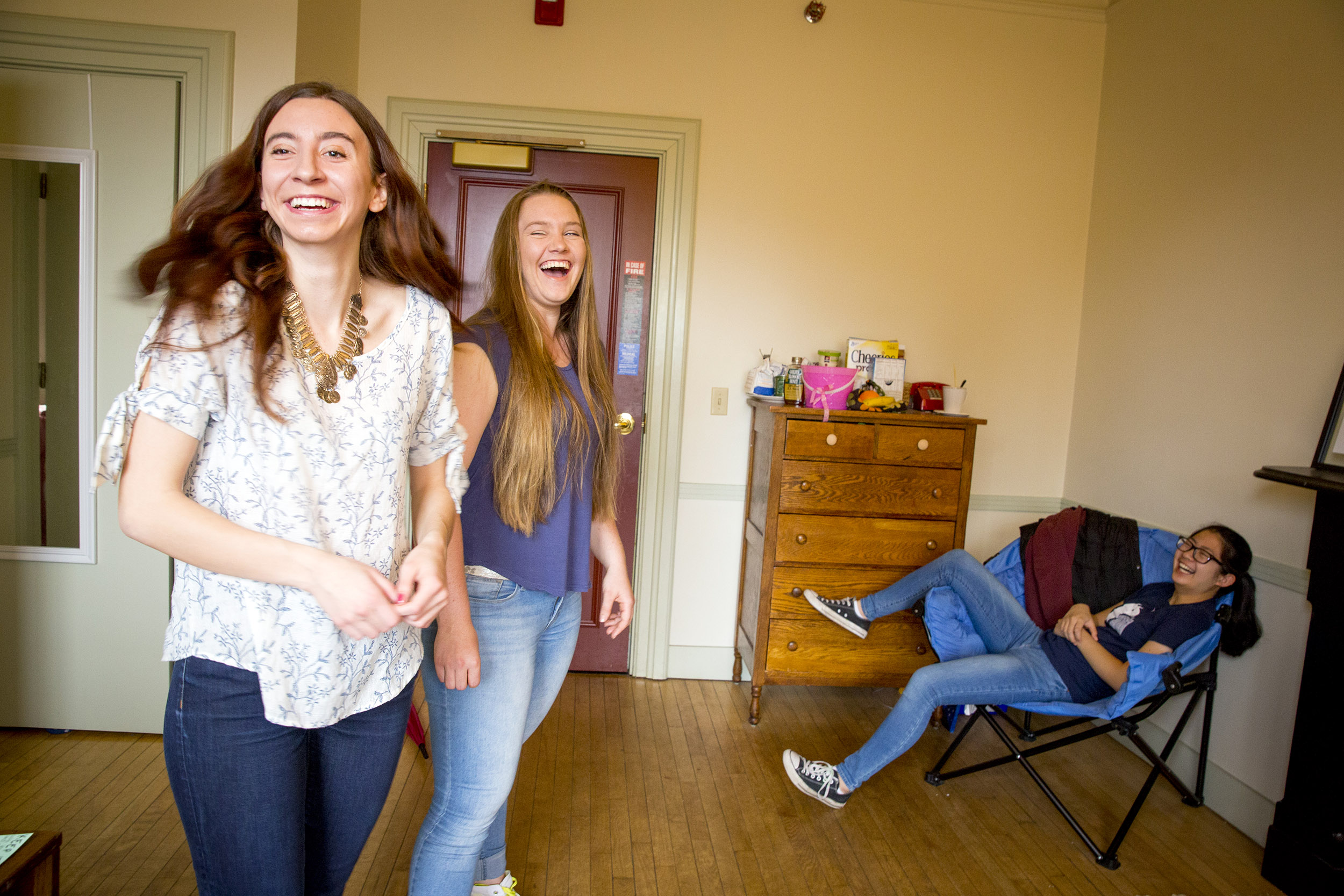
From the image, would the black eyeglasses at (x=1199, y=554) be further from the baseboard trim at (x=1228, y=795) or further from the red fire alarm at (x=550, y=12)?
the red fire alarm at (x=550, y=12)

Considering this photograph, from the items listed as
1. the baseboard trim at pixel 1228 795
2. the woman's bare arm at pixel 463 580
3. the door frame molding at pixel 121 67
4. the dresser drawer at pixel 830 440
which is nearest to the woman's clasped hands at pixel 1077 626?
the baseboard trim at pixel 1228 795

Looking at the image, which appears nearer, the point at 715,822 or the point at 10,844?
the point at 10,844

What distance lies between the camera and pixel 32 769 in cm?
262

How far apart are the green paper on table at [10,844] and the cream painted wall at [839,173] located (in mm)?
2524

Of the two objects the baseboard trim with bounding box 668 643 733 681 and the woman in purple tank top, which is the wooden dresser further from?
the woman in purple tank top

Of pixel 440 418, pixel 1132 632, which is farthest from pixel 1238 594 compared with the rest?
pixel 440 418

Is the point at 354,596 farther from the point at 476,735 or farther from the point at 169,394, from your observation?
the point at 476,735

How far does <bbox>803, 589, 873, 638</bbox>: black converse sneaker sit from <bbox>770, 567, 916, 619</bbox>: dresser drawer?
29mm

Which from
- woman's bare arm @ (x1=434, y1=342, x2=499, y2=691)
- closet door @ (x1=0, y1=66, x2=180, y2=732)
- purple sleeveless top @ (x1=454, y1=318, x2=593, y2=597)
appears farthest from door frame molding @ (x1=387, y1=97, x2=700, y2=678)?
woman's bare arm @ (x1=434, y1=342, x2=499, y2=691)

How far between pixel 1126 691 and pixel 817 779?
Answer: 0.95m

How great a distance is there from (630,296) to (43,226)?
2016 millimetres

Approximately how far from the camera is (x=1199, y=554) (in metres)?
2.63

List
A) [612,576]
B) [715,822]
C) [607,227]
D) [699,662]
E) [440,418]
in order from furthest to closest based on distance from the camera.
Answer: [699,662]
[607,227]
[715,822]
[612,576]
[440,418]

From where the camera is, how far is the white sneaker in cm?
193
